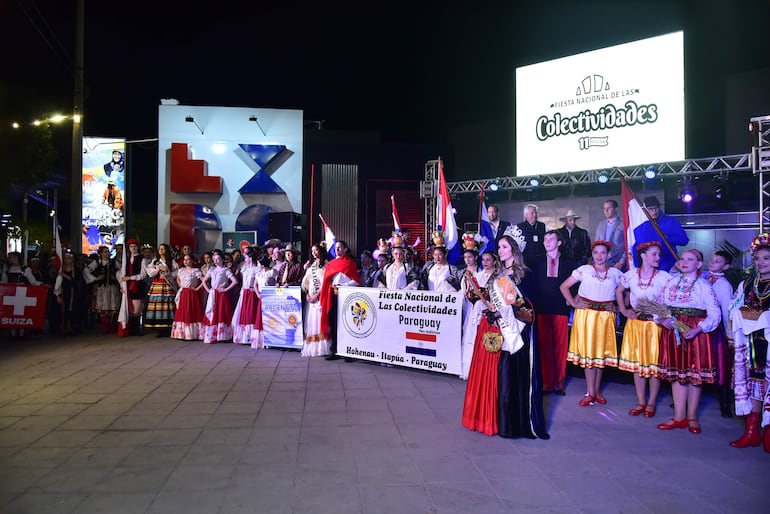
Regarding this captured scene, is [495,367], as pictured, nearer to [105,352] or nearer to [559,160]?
[105,352]

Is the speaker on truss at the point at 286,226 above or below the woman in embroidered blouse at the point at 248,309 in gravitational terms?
above

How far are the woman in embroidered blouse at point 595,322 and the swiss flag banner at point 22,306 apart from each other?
388 inches

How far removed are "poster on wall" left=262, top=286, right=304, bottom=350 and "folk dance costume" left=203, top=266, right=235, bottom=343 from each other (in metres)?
1.14

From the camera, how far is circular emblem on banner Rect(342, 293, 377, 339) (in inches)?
310

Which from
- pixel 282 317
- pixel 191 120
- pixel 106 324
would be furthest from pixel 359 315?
pixel 191 120

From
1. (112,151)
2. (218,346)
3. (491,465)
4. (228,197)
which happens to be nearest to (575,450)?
(491,465)

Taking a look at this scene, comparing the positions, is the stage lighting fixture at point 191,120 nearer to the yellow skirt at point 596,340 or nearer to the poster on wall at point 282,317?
the poster on wall at point 282,317

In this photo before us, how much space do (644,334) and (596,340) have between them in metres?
0.54

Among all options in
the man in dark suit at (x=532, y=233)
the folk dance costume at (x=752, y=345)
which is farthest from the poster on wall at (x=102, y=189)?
the folk dance costume at (x=752, y=345)

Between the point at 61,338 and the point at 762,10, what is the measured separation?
17258 mm

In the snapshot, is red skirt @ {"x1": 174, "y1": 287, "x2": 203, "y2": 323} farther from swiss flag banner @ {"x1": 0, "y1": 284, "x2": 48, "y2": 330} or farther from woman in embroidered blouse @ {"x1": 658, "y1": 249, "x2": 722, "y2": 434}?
woman in embroidered blouse @ {"x1": 658, "y1": 249, "x2": 722, "y2": 434}

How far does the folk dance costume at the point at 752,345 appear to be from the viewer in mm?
4316

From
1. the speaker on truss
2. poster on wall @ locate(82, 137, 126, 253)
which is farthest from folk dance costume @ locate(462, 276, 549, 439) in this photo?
poster on wall @ locate(82, 137, 126, 253)

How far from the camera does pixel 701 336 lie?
4.76 metres
